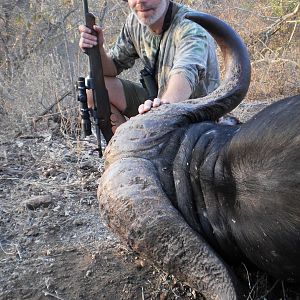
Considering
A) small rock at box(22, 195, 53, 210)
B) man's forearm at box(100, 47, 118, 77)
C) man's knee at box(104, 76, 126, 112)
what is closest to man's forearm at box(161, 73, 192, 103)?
small rock at box(22, 195, 53, 210)

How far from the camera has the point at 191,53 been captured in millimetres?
4027

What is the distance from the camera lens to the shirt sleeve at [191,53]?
3818 millimetres

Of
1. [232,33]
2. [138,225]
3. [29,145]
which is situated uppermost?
[232,33]

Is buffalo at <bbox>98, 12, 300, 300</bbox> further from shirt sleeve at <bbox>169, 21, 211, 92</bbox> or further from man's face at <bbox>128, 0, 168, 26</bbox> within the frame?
man's face at <bbox>128, 0, 168, 26</bbox>

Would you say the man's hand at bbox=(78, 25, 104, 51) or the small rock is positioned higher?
the man's hand at bbox=(78, 25, 104, 51)

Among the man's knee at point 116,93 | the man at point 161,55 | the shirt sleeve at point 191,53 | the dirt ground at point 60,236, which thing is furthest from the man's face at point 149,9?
the dirt ground at point 60,236

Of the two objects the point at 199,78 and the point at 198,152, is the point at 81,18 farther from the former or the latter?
the point at 198,152

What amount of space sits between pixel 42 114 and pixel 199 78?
2.66 metres

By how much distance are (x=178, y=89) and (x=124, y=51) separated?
1.70m

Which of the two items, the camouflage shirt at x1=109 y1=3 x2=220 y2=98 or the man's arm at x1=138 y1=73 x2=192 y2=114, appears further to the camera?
the camouflage shirt at x1=109 y1=3 x2=220 y2=98

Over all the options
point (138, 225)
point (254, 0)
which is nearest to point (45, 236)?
point (138, 225)

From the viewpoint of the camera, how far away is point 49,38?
855 cm

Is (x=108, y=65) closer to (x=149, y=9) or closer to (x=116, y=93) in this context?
(x=116, y=93)

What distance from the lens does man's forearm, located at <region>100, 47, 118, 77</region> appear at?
4934 millimetres
